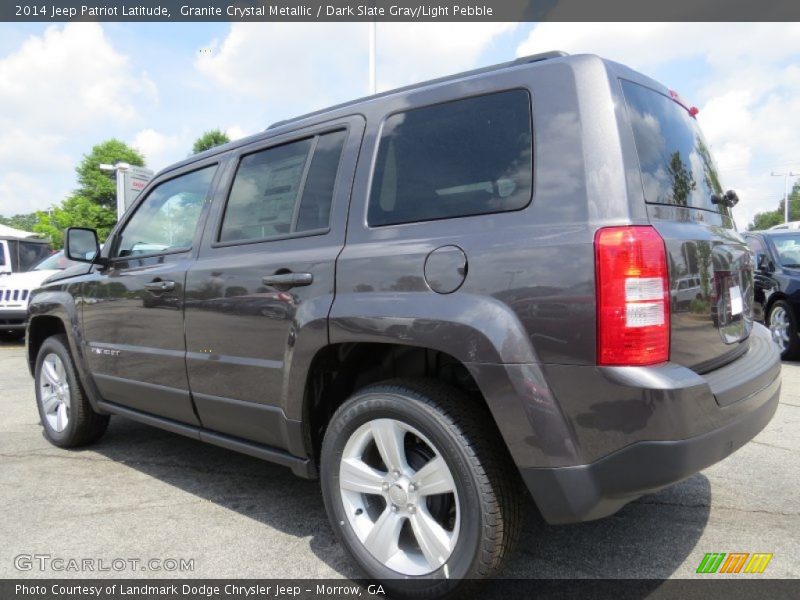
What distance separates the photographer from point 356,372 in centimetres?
260

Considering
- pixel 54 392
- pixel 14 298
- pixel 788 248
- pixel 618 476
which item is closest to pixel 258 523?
pixel 618 476

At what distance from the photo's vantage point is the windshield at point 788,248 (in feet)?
24.8

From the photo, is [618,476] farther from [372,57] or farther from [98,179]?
[98,179]

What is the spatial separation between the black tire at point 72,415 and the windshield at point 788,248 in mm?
7937

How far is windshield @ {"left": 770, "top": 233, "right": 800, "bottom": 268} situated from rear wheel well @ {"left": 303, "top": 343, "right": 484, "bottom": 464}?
7.01m

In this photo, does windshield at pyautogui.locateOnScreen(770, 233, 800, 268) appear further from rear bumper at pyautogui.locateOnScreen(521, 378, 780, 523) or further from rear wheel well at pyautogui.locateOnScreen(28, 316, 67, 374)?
rear wheel well at pyautogui.locateOnScreen(28, 316, 67, 374)

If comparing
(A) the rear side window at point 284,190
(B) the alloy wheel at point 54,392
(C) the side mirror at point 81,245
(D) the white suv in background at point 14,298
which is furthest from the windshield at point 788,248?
(D) the white suv in background at point 14,298

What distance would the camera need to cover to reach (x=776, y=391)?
2.41m

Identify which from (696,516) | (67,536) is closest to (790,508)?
(696,516)

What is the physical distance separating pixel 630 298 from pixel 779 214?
325 ft

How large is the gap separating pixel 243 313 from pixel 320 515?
3.71 ft

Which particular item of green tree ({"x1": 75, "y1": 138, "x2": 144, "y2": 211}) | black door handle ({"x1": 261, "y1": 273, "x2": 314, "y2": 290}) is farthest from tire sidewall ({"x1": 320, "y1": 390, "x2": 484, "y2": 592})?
green tree ({"x1": 75, "y1": 138, "x2": 144, "y2": 211})

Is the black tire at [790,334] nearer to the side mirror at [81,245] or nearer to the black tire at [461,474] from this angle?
the black tire at [461,474]

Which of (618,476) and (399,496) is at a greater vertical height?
(618,476)
